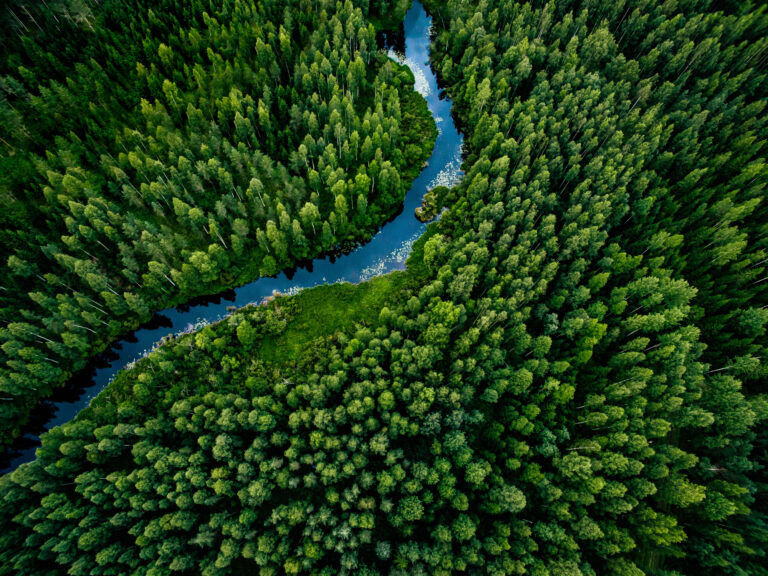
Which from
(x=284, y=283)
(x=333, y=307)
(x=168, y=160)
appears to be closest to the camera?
(x=333, y=307)

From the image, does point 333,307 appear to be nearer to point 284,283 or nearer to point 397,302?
point 397,302

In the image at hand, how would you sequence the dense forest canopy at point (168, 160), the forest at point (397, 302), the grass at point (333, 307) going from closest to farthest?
the forest at point (397, 302)
the dense forest canopy at point (168, 160)
the grass at point (333, 307)

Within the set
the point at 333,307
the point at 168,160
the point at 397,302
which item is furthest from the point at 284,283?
the point at 168,160

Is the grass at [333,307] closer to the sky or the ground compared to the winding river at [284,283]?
closer to the ground

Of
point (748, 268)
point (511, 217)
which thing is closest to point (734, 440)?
Answer: point (748, 268)

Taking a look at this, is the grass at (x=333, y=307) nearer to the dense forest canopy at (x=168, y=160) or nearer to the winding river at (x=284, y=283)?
the winding river at (x=284, y=283)

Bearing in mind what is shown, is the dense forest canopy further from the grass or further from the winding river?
the grass

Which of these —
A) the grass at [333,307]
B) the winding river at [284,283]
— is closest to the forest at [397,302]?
the grass at [333,307]
